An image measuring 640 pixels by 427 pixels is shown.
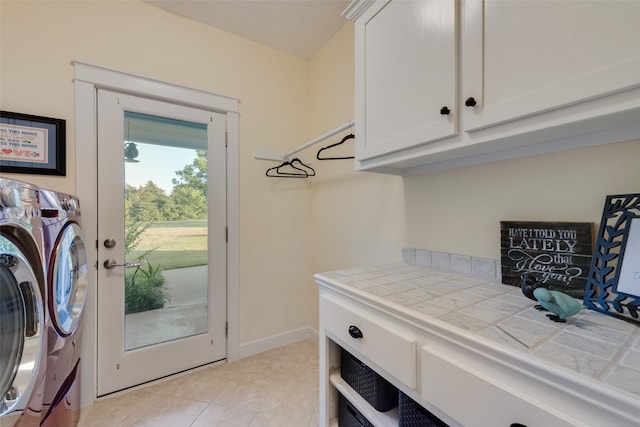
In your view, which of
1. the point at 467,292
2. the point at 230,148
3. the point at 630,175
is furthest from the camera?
the point at 230,148

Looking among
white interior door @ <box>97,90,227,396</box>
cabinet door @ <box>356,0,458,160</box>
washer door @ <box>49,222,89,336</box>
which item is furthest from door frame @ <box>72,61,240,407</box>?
cabinet door @ <box>356,0,458,160</box>

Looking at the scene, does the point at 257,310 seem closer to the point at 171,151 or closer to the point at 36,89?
the point at 171,151

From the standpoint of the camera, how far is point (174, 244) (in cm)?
194

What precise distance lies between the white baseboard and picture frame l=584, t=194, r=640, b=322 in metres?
2.07

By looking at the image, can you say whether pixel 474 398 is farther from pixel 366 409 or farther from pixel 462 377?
pixel 366 409

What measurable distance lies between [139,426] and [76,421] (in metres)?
0.36

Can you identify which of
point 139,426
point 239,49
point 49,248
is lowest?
point 139,426

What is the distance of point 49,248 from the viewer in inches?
41.4

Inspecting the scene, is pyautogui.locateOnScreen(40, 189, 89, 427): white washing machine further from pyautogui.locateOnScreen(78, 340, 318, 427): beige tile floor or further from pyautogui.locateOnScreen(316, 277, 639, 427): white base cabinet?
pyautogui.locateOnScreen(316, 277, 639, 427): white base cabinet

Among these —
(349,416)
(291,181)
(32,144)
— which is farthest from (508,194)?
(32,144)

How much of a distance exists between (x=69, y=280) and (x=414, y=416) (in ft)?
5.52

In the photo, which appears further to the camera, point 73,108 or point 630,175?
point 73,108

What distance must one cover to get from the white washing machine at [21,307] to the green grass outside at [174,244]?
34.9 inches

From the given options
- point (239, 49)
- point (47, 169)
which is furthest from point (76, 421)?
point (239, 49)
